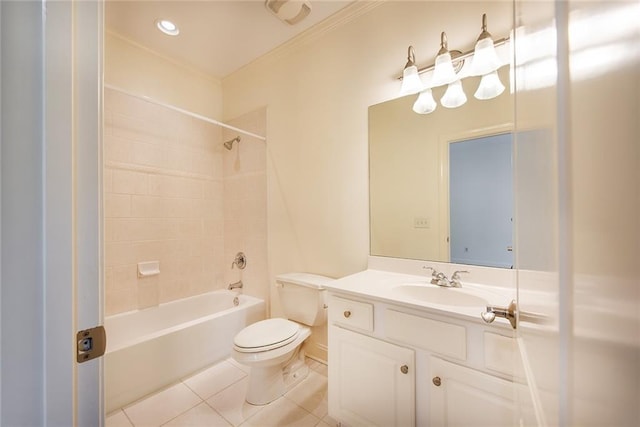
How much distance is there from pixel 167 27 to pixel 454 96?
2.16 m

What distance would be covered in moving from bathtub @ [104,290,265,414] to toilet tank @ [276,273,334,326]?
1.75 ft

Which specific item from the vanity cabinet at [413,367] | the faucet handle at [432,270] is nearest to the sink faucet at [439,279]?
the faucet handle at [432,270]

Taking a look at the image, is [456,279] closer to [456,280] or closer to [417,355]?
[456,280]

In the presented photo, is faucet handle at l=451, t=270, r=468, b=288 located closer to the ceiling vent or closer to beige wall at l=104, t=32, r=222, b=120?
the ceiling vent

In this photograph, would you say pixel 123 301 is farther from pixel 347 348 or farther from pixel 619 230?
pixel 619 230

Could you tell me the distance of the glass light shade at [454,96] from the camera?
1.37 meters

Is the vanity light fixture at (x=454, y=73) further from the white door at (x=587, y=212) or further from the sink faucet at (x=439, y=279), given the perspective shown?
the white door at (x=587, y=212)

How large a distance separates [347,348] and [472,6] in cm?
190

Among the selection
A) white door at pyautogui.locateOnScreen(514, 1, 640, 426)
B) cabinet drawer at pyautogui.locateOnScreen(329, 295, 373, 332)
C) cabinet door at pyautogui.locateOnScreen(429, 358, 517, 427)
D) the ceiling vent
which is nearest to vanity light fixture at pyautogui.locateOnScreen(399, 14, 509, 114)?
the ceiling vent

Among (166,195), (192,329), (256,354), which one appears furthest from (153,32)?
(256,354)

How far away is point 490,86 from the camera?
4.17 ft

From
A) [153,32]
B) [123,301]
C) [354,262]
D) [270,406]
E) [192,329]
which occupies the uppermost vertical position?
[153,32]

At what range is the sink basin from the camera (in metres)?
1.17

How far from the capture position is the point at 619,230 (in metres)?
0.22
